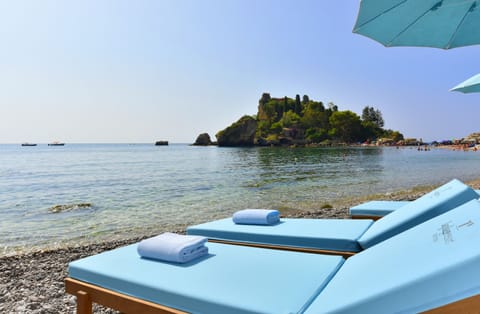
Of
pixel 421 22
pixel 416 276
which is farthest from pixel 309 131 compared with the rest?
pixel 416 276

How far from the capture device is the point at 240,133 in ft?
245

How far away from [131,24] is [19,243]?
7.15 metres

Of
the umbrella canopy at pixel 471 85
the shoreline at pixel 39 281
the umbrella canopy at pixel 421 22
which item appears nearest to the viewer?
the shoreline at pixel 39 281

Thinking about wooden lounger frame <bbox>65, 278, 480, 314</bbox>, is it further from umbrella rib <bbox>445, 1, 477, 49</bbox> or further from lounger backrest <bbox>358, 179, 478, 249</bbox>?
umbrella rib <bbox>445, 1, 477, 49</bbox>

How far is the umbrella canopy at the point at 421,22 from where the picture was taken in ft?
9.17

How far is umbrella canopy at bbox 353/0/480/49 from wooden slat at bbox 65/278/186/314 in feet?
9.66


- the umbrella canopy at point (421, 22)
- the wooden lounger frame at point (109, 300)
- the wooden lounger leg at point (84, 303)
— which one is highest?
the umbrella canopy at point (421, 22)

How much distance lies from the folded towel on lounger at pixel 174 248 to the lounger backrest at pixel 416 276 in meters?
0.91

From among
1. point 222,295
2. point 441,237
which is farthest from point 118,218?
point 441,237

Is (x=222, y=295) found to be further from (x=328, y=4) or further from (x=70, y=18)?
(x=70, y=18)

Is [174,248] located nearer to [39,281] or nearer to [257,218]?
[257,218]

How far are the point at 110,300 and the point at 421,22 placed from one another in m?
3.65

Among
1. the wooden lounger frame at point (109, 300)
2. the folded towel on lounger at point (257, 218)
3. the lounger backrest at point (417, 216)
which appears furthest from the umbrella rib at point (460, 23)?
the wooden lounger frame at point (109, 300)

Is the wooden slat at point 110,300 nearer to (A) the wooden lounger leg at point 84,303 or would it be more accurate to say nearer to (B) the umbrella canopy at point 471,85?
(A) the wooden lounger leg at point 84,303
